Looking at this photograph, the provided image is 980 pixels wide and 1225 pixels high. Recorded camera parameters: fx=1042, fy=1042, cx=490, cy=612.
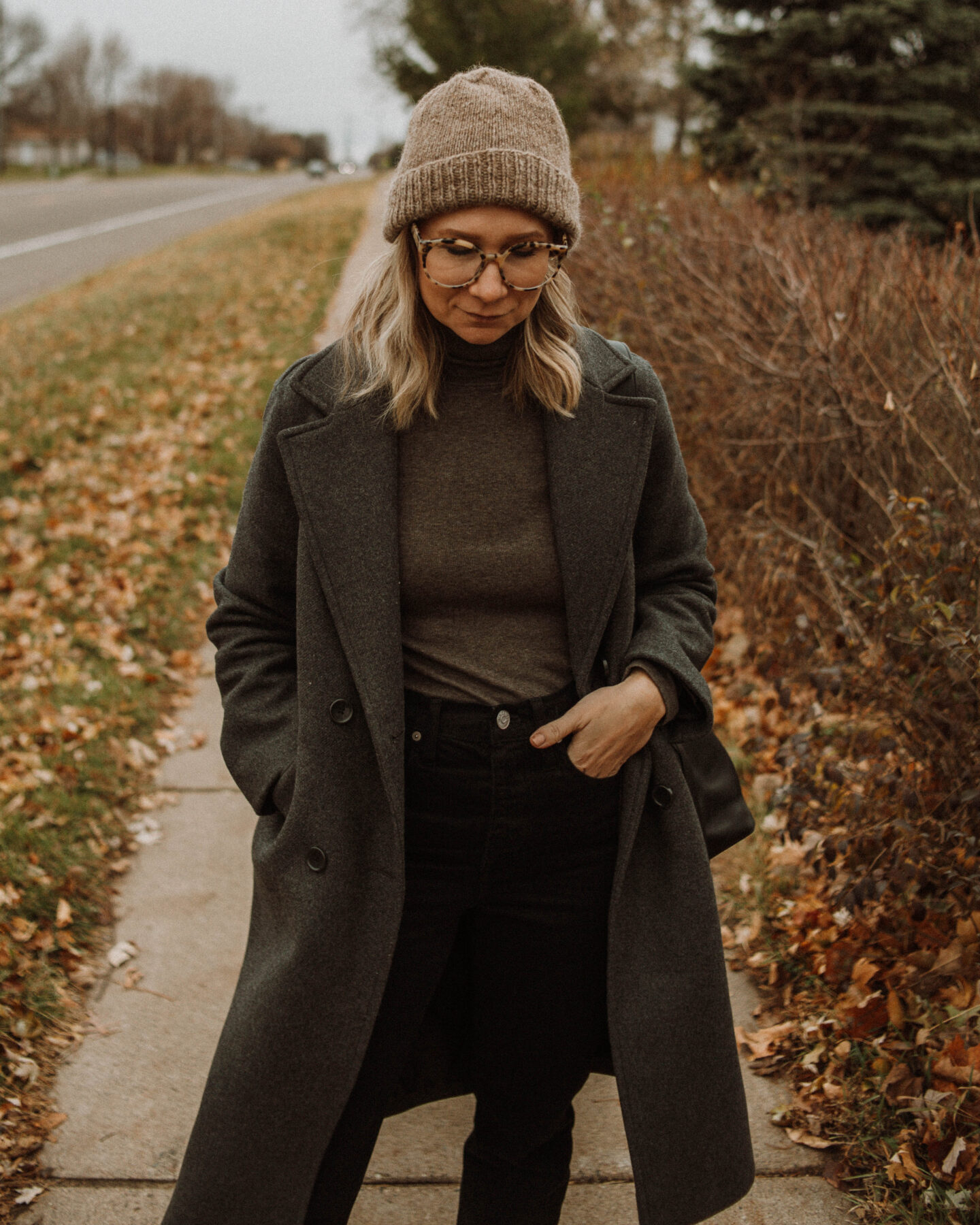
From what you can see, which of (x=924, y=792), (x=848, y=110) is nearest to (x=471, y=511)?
(x=924, y=792)

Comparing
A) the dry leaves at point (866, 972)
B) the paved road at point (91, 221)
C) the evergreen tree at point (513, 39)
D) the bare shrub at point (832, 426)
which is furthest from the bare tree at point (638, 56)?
the dry leaves at point (866, 972)

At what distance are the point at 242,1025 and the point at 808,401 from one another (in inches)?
120

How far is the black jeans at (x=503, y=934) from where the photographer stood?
171 centimetres

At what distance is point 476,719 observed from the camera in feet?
5.57

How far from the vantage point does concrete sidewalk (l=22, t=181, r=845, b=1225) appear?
2238 millimetres

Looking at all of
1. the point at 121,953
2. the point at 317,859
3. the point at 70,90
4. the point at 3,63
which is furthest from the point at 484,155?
the point at 70,90

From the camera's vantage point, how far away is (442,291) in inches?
66.4

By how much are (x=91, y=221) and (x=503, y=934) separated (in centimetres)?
2441

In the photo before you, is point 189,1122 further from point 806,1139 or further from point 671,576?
point 671,576

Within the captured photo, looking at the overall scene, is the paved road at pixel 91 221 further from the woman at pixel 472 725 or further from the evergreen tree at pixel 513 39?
the woman at pixel 472 725

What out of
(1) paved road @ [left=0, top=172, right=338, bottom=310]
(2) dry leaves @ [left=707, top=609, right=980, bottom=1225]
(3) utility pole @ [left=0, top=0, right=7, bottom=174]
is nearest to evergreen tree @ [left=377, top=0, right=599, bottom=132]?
(1) paved road @ [left=0, top=172, right=338, bottom=310]

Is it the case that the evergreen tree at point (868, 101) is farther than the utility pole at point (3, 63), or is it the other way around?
the utility pole at point (3, 63)

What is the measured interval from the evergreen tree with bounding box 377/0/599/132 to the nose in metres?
17.4

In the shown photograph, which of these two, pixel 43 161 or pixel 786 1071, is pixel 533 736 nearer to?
pixel 786 1071
